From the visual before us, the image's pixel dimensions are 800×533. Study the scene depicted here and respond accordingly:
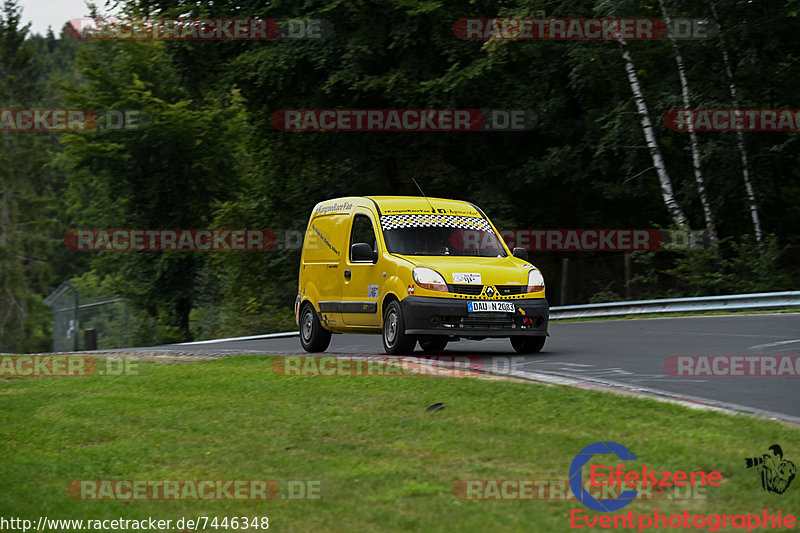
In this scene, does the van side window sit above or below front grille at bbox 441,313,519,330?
above

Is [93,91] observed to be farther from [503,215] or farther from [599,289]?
[599,289]

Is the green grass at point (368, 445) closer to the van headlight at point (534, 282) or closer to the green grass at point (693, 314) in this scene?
A: the van headlight at point (534, 282)

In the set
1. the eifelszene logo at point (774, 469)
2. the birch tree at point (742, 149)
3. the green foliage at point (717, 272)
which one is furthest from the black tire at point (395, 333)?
the birch tree at point (742, 149)

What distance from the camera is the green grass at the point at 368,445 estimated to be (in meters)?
6.77

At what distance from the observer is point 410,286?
1452 centimetres

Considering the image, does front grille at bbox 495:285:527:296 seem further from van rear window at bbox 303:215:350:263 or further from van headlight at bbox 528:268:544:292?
van rear window at bbox 303:215:350:263

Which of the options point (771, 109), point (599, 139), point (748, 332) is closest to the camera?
point (748, 332)

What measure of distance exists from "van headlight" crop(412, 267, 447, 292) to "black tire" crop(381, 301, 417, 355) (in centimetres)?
47

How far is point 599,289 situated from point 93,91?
28059mm

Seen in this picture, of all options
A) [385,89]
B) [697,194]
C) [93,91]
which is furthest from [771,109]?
[93,91]

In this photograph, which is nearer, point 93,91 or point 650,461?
point 650,461

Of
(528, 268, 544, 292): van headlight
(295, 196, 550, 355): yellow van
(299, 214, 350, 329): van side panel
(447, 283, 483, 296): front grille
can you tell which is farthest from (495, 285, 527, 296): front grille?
(299, 214, 350, 329): van side panel

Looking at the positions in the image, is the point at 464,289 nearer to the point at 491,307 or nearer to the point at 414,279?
the point at 491,307

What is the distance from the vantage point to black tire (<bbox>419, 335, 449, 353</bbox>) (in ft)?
53.5
